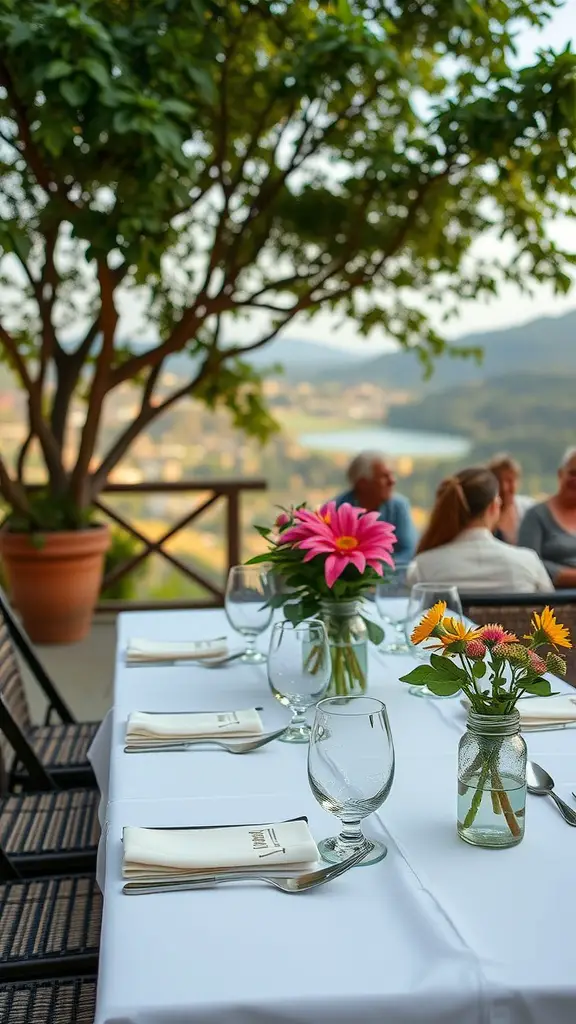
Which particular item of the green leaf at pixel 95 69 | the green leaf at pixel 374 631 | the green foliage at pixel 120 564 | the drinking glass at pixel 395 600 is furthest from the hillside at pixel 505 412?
the green leaf at pixel 374 631

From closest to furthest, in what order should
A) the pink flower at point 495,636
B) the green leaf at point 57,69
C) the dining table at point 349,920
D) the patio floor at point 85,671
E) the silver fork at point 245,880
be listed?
1. the dining table at point 349,920
2. the silver fork at point 245,880
3. the pink flower at point 495,636
4. the green leaf at point 57,69
5. the patio floor at point 85,671

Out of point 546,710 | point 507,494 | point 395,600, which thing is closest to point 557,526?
point 507,494

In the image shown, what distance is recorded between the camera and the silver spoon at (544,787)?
4.43ft

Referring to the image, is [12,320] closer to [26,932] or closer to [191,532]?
[191,532]

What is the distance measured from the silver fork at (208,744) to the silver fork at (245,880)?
442 millimetres

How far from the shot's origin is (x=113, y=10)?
418 cm

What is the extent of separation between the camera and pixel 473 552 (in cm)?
278

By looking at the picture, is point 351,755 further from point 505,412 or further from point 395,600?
point 505,412

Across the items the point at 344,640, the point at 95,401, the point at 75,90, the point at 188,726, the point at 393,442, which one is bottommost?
the point at 188,726

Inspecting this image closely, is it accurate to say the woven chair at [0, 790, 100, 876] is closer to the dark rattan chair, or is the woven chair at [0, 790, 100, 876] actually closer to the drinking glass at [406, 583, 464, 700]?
the dark rattan chair

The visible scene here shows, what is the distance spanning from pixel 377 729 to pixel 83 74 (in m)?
2.97

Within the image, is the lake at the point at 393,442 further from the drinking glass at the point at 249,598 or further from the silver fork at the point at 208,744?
the silver fork at the point at 208,744

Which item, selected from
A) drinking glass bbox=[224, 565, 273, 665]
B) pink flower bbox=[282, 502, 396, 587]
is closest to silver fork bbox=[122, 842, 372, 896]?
pink flower bbox=[282, 502, 396, 587]

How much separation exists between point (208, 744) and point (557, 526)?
7.67 ft
